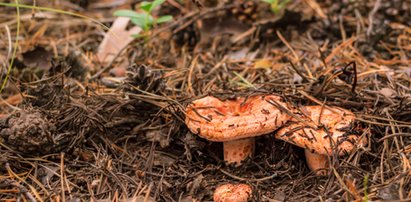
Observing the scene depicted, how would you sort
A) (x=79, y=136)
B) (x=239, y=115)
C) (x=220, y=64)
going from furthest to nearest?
(x=220, y=64) → (x=79, y=136) → (x=239, y=115)

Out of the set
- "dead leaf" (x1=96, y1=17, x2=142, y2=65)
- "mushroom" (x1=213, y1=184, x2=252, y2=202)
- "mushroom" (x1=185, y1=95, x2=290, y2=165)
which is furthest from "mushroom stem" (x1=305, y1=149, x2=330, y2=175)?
"dead leaf" (x1=96, y1=17, x2=142, y2=65)

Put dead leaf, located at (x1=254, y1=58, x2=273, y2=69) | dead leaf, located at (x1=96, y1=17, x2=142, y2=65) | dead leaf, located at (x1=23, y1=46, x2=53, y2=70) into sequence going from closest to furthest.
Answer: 1. dead leaf, located at (x1=254, y1=58, x2=273, y2=69)
2. dead leaf, located at (x1=23, y1=46, x2=53, y2=70)
3. dead leaf, located at (x1=96, y1=17, x2=142, y2=65)

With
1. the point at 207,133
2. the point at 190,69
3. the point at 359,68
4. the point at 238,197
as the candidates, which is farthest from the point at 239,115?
the point at 359,68

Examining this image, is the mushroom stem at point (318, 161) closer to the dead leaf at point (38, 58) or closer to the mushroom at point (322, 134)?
the mushroom at point (322, 134)

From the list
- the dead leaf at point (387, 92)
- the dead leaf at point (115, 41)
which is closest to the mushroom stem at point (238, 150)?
the dead leaf at point (387, 92)

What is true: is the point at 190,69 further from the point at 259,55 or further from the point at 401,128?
the point at 401,128

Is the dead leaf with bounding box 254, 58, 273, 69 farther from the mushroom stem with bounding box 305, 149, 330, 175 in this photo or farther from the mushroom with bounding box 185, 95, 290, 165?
the mushroom stem with bounding box 305, 149, 330, 175

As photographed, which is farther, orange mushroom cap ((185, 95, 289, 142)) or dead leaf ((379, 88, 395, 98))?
dead leaf ((379, 88, 395, 98))
